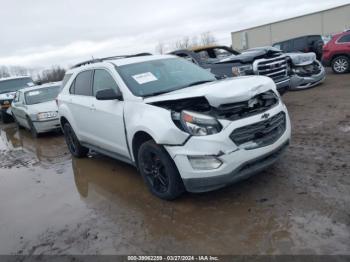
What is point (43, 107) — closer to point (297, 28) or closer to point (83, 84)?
point (83, 84)

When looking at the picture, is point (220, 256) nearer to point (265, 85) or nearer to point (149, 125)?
point (149, 125)

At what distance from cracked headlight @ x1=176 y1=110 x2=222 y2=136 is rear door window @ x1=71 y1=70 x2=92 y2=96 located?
253 centimetres

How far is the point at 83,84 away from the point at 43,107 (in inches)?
171

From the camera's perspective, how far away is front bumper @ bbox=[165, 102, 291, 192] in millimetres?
3666

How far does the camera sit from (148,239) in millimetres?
3561

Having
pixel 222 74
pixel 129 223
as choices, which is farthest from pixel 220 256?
pixel 222 74

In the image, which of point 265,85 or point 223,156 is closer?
point 223,156

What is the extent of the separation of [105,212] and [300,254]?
2454 mm

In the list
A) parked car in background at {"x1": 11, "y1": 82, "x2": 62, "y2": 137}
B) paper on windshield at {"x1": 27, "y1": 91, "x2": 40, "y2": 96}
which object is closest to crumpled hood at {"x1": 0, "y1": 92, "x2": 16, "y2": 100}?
parked car in background at {"x1": 11, "y1": 82, "x2": 62, "y2": 137}

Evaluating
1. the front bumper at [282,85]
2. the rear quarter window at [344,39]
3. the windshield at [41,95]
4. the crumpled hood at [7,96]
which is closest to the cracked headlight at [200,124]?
the front bumper at [282,85]

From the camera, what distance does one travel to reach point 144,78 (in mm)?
4859

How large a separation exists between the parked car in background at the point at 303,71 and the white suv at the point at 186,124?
603cm

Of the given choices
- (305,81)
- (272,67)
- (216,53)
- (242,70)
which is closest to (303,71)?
(305,81)

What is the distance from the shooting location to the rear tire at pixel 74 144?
6.73m
